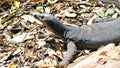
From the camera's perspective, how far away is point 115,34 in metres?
6.11

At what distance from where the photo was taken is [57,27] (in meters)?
6.08

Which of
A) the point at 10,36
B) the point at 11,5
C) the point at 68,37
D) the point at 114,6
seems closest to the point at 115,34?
the point at 68,37

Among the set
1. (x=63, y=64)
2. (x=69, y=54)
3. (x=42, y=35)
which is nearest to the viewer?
(x=63, y=64)

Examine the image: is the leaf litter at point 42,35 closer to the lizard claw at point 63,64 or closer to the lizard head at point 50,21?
the lizard claw at point 63,64

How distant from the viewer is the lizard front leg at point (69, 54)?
5582mm

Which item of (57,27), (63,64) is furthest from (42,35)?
(63,64)

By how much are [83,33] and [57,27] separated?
484 mm

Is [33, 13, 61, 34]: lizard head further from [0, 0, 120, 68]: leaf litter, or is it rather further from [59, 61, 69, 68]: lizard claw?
[59, 61, 69, 68]: lizard claw

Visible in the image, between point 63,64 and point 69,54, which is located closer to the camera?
point 63,64

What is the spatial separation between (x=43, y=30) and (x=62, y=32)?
68cm

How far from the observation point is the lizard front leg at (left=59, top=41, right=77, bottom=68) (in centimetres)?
558

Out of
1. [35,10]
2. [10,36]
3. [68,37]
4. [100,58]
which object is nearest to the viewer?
[100,58]

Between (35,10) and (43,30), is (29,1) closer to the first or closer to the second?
(35,10)

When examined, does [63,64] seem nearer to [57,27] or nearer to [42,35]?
[57,27]
